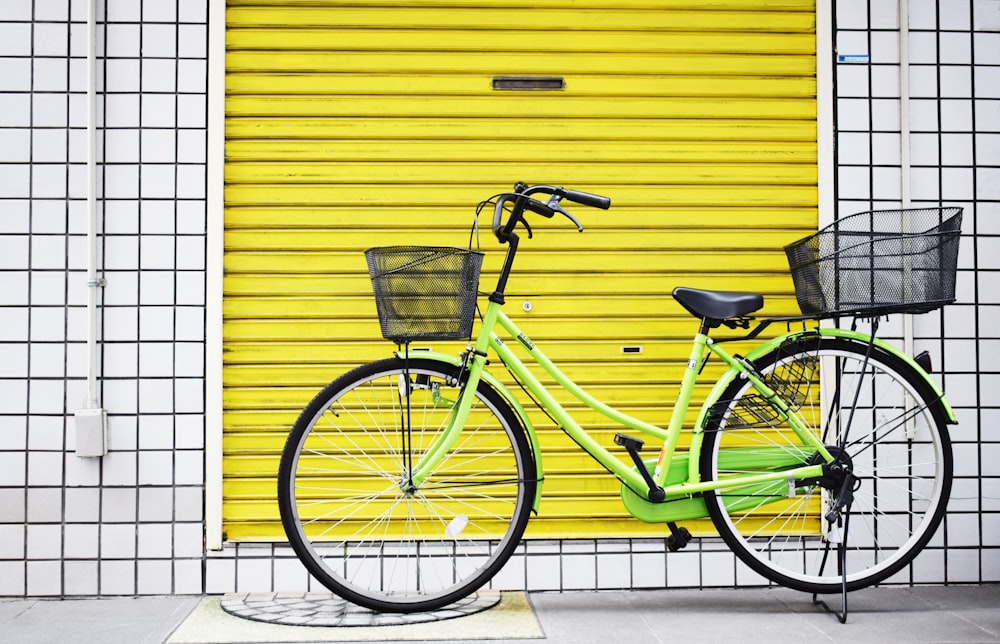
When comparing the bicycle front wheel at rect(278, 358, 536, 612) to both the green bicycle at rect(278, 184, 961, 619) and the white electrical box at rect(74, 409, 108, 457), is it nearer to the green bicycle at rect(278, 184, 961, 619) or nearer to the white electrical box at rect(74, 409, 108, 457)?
the green bicycle at rect(278, 184, 961, 619)

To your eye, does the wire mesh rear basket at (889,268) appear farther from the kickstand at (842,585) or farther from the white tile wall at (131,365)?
the kickstand at (842,585)

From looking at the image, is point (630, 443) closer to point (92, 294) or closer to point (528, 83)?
point (528, 83)

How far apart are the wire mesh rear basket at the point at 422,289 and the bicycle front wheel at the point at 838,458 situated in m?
1.28

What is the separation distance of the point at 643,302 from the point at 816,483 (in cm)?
119

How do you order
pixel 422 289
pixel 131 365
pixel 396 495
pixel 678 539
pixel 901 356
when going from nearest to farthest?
pixel 422 289
pixel 678 539
pixel 901 356
pixel 131 365
pixel 396 495

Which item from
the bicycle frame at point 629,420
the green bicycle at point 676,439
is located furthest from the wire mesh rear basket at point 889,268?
the bicycle frame at point 629,420

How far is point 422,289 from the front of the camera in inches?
142

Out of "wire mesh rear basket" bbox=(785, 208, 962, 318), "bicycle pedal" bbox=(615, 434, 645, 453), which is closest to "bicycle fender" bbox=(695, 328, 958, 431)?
"wire mesh rear basket" bbox=(785, 208, 962, 318)

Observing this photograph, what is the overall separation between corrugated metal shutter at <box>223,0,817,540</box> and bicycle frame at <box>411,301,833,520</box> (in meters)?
0.45

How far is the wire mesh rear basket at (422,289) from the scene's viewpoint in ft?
11.8

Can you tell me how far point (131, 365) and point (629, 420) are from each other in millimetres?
2417

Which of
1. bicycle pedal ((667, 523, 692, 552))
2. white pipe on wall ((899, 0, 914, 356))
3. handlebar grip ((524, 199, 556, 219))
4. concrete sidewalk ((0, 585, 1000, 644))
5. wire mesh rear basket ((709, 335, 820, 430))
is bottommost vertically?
concrete sidewalk ((0, 585, 1000, 644))

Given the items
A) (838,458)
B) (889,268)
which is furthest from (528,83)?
(838,458)

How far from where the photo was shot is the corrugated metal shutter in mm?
4426
